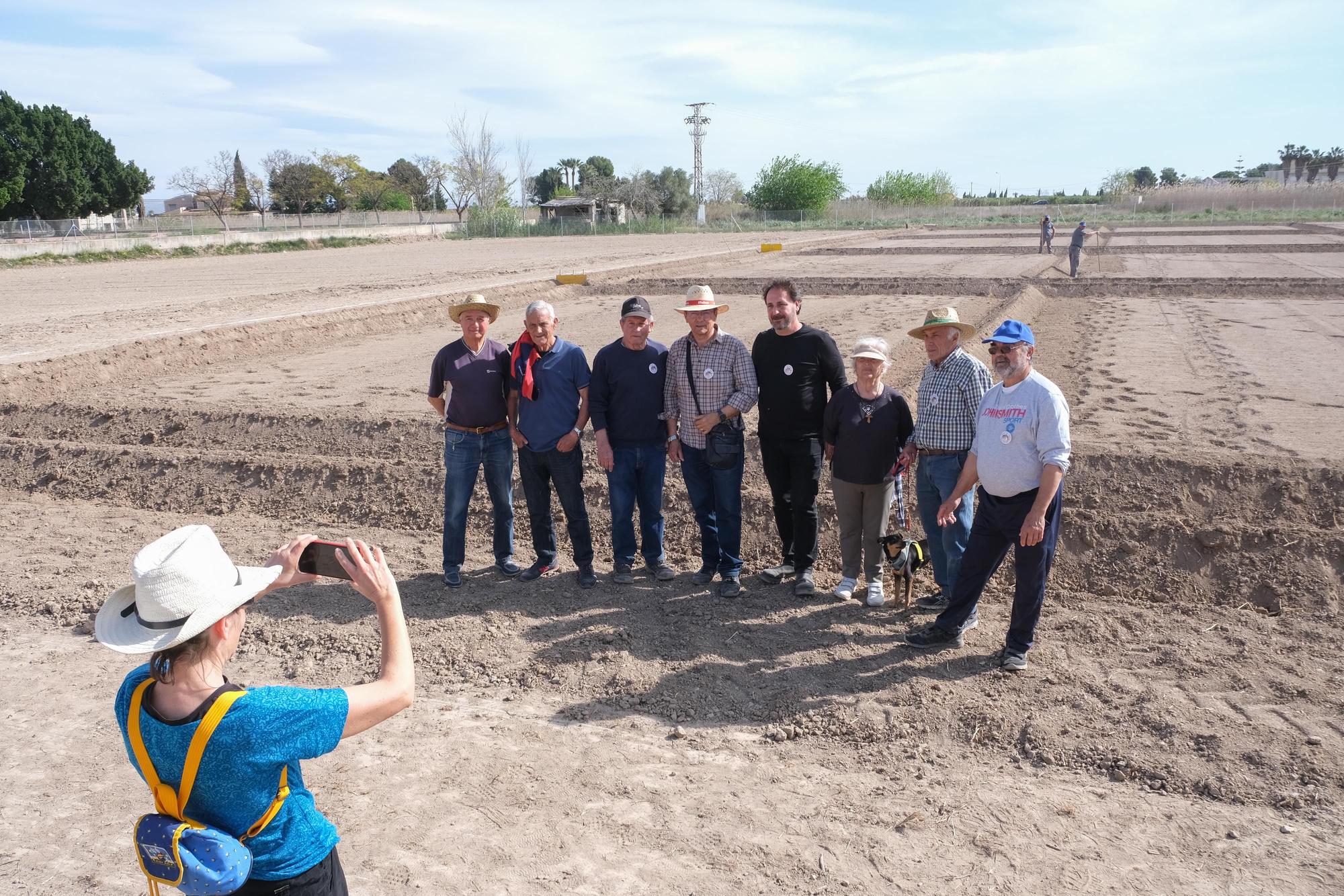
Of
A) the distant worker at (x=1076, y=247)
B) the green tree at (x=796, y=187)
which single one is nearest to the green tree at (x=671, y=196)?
the green tree at (x=796, y=187)

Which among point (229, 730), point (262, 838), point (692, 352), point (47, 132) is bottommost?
point (262, 838)

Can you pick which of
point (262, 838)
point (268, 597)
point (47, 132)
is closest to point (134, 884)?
point (262, 838)

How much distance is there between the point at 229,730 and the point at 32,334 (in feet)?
54.2

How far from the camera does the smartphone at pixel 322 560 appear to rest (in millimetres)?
2365

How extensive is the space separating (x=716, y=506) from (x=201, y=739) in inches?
179

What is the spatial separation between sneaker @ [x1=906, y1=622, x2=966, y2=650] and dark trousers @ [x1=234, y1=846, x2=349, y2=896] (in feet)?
12.4

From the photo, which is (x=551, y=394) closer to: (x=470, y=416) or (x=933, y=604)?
(x=470, y=416)

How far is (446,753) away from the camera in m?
4.62

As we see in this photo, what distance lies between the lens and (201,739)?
2094mm

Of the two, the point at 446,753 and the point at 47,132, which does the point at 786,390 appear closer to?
the point at 446,753

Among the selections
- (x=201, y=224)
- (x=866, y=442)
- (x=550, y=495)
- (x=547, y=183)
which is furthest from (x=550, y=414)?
(x=547, y=183)

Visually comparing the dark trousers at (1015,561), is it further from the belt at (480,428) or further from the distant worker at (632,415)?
the belt at (480,428)

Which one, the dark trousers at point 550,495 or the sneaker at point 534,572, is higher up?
the dark trousers at point 550,495

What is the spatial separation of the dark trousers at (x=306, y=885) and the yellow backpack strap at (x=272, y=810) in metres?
0.15
